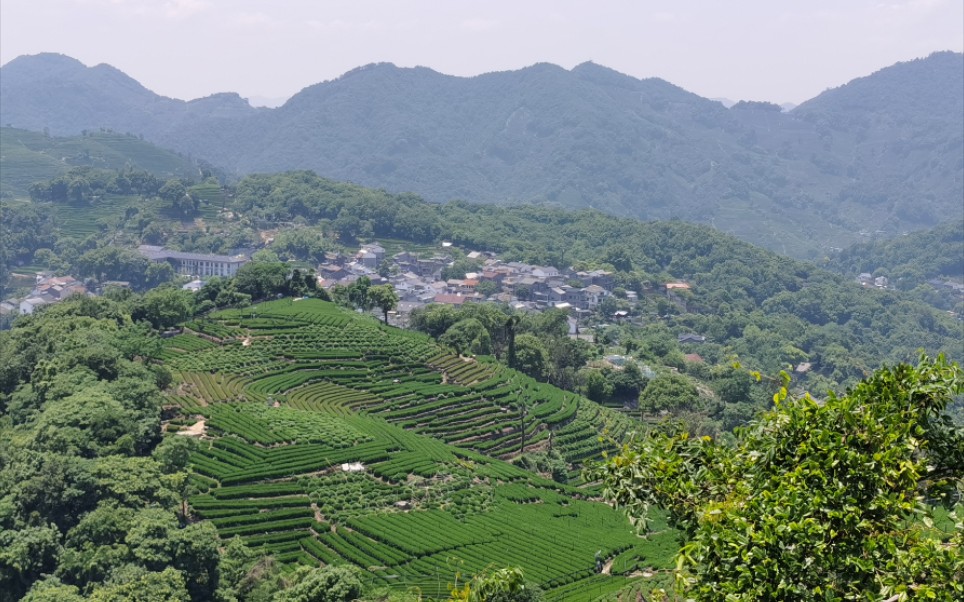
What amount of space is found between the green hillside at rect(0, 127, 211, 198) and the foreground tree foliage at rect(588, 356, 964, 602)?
12229cm

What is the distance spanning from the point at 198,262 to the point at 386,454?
6115 cm

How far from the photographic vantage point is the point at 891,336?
97000mm

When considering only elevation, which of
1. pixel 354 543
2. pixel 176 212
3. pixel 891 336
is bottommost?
pixel 891 336

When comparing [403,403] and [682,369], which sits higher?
[403,403]

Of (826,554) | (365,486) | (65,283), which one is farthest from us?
(65,283)

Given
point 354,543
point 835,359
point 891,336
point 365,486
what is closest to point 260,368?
point 365,486

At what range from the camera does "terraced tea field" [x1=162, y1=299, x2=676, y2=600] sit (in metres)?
29.0

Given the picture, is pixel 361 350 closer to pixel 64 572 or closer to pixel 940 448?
pixel 64 572

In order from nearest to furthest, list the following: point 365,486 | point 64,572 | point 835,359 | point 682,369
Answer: point 64,572, point 365,486, point 682,369, point 835,359

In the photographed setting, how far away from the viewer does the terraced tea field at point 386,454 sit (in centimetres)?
2903

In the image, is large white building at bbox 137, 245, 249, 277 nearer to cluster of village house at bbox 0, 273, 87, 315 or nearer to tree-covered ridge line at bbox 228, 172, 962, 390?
cluster of village house at bbox 0, 273, 87, 315

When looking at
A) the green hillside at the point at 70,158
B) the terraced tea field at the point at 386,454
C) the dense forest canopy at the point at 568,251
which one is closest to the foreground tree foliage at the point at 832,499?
the terraced tea field at the point at 386,454

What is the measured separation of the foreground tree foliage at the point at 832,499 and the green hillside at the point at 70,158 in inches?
4815

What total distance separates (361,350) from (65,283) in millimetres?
52348
